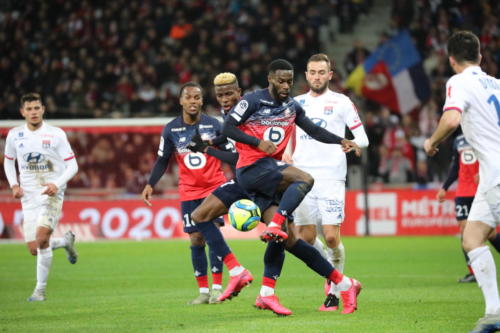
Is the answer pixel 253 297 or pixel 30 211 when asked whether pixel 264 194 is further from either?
pixel 30 211

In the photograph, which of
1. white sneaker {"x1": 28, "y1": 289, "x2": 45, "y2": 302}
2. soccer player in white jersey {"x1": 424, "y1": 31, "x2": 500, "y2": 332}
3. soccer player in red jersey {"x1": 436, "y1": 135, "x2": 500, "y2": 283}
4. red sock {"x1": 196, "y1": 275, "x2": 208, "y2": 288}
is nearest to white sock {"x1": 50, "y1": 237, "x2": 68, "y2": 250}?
white sneaker {"x1": 28, "y1": 289, "x2": 45, "y2": 302}

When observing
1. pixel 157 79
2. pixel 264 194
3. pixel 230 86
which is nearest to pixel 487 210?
pixel 264 194

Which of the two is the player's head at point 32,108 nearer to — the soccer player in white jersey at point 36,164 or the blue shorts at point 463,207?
the soccer player in white jersey at point 36,164

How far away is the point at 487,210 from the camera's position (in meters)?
7.70

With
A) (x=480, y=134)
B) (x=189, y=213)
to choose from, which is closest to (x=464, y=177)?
(x=189, y=213)

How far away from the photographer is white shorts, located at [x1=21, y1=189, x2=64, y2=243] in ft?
38.8

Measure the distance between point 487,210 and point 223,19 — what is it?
2356 centimetres

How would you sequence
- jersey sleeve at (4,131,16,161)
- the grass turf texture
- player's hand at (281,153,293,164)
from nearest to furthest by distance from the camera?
the grass turf texture
player's hand at (281,153,293,164)
jersey sleeve at (4,131,16,161)

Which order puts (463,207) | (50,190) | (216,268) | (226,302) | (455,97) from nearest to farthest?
(455,97) → (226,302) → (216,268) → (50,190) → (463,207)

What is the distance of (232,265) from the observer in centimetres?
966

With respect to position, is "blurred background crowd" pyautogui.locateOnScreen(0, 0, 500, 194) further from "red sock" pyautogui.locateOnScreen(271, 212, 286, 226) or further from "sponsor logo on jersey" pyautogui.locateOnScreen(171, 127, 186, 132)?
"red sock" pyautogui.locateOnScreen(271, 212, 286, 226)

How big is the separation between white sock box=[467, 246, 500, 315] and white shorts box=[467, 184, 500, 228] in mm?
238

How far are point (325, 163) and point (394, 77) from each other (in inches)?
674

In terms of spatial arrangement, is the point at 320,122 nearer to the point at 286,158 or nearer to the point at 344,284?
the point at 286,158
